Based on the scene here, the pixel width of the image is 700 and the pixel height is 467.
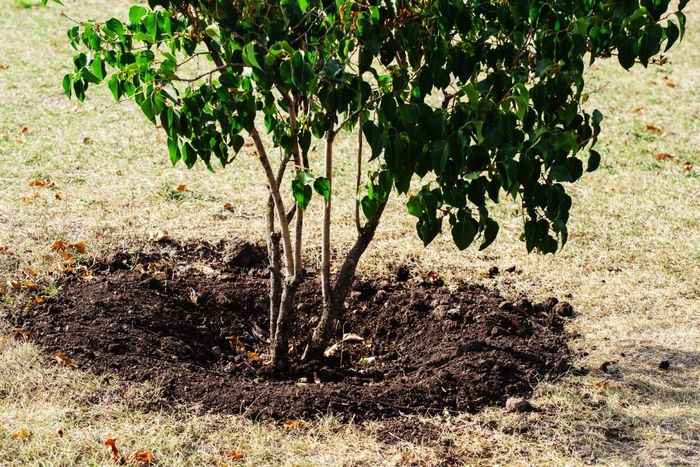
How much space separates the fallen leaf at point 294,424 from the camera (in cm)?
405

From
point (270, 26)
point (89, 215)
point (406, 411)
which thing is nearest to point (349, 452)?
point (406, 411)

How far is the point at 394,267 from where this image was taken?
577cm

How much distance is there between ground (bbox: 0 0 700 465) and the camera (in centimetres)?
395

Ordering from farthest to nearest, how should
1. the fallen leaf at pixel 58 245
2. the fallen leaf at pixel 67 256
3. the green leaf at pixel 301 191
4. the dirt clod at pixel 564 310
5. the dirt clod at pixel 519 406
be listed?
the fallen leaf at pixel 58 245, the fallen leaf at pixel 67 256, the dirt clod at pixel 564 310, the dirt clod at pixel 519 406, the green leaf at pixel 301 191

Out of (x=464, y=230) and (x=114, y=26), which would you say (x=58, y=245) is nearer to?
(x=114, y=26)

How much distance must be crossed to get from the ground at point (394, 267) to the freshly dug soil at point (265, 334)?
12 cm

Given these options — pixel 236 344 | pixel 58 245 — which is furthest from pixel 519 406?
pixel 58 245

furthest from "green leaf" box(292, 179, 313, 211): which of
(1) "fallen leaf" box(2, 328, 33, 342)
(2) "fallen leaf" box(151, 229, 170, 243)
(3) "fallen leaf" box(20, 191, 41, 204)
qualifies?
(3) "fallen leaf" box(20, 191, 41, 204)

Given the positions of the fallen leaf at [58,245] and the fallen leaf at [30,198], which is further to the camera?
the fallen leaf at [30,198]

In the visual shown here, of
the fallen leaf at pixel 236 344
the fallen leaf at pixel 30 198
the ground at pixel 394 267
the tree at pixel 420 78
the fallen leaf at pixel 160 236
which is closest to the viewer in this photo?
the tree at pixel 420 78

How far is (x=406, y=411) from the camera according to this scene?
426cm

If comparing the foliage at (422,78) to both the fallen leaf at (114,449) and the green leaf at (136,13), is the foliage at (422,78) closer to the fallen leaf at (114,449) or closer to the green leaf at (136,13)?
the green leaf at (136,13)

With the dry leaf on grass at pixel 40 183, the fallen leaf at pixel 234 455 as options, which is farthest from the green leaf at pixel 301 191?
the dry leaf on grass at pixel 40 183

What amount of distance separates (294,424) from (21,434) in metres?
1.12
